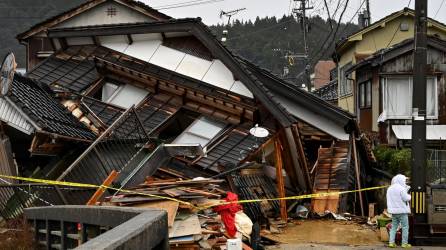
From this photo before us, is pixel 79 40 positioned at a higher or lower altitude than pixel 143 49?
higher

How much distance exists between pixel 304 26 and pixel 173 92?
2213 centimetres

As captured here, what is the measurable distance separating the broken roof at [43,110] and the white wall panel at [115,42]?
3.82m

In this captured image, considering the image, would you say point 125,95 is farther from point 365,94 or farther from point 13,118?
point 365,94

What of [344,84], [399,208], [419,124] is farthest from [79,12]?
[344,84]

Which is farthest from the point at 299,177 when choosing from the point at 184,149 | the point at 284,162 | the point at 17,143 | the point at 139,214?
the point at 139,214

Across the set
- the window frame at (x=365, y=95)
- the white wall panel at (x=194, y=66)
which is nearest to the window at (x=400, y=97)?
the window frame at (x=365, y=95)

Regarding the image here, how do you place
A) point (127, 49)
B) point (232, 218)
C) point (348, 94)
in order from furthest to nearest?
point (348, 94) → point (127, 49) → point (232, 218)

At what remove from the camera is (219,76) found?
16828 mm

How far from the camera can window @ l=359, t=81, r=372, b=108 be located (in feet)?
82.2

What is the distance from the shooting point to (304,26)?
121 feet

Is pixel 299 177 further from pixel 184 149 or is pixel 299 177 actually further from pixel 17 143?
pixel 17 143

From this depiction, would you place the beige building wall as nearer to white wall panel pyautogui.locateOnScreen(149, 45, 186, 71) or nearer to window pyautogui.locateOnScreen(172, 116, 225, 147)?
white wall panel pyautogui.locateOnScreen(149, 45, 186, 71)

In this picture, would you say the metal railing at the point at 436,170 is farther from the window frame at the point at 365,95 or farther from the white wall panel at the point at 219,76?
Result: the window frame at the point at 365,95

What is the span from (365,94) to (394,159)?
7838mm
